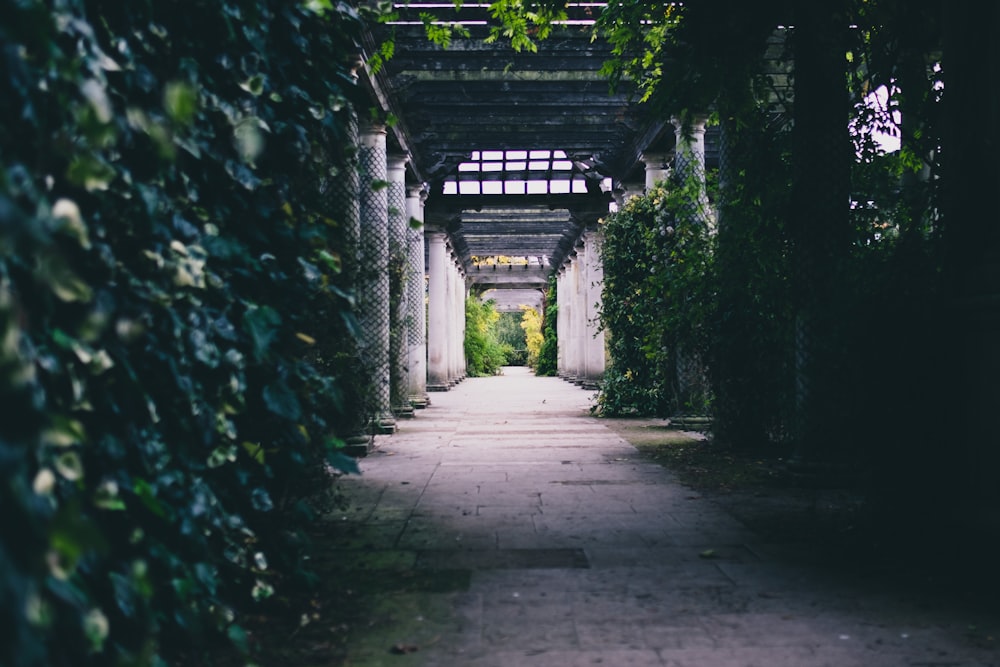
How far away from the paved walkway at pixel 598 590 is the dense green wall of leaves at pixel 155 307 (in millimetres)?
724

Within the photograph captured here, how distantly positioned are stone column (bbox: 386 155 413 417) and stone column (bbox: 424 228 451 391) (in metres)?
7.52

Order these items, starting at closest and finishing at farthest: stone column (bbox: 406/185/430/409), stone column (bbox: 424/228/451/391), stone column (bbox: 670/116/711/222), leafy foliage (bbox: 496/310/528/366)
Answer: stone column (bbox: 670/116/711/222), stone column (bbox: 406/185/430/409), stone column (bbox: 424/228/451/391), leafy foliage (bbox: 496/310/528/366)

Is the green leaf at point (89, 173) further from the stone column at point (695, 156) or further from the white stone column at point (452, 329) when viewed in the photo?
the white stone column at point (452, 329)

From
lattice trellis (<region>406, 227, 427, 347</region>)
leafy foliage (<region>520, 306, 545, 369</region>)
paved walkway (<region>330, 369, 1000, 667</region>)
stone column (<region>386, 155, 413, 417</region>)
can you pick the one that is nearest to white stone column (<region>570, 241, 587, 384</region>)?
lattice trellis (<region>406, 227, 427, 347</region>)

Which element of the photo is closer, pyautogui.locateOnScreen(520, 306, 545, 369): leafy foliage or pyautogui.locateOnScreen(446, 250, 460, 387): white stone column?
pyautogui.locateOnScreen(446, 250, 460, 387): white stone column

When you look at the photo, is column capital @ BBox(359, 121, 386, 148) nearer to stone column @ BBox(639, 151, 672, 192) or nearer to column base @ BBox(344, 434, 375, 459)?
column base @ BBox(344, 434, 375, 459)

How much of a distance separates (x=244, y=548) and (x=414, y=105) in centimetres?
1090

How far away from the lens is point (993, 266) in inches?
177

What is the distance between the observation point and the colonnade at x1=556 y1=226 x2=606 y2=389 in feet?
73.1

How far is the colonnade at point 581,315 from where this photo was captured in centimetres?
2228

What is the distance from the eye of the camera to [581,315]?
26422 mm

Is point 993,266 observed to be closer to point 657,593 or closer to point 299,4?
point 657,593

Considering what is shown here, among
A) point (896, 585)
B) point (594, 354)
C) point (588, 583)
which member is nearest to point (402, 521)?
point (588, 583)

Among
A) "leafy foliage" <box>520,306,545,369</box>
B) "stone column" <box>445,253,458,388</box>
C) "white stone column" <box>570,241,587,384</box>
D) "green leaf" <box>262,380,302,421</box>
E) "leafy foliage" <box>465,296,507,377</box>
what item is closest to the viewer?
"green leaf" <box>262,380,302,421</box>
